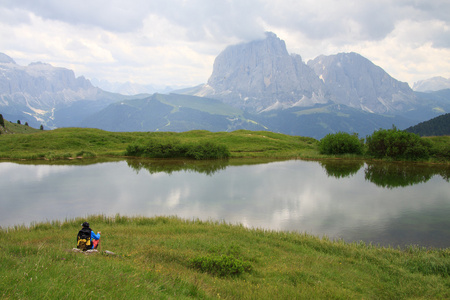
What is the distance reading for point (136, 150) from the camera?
6406cm

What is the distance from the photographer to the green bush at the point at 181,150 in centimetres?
6100

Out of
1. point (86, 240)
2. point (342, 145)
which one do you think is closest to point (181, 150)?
point (342, 145)

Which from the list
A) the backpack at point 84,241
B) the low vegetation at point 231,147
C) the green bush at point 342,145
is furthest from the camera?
the green bush at point 342,145

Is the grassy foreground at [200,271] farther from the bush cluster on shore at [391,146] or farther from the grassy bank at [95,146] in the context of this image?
the grassy bank at [95,146]

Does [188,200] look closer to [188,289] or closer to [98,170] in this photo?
[188,289]

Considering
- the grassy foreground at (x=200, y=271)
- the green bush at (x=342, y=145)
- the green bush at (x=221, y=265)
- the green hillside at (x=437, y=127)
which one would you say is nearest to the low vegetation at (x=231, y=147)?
the green bush at (x=342, y=145)

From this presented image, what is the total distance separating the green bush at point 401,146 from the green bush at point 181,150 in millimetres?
32489

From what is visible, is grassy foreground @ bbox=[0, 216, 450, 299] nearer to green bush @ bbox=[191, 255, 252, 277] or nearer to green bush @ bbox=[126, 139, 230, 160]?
green bush @ bbox=[191, 255, 252, 277]

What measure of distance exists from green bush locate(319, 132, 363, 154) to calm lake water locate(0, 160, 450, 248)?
13.4 m

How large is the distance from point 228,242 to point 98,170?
1419 inches

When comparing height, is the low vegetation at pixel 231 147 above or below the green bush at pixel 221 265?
above

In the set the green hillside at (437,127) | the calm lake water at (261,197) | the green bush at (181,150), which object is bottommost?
the calm lake water at (261,197)

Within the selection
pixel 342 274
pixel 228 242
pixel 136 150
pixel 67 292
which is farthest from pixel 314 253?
pixel 136 150

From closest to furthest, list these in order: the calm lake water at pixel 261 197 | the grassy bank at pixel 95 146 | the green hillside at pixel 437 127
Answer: the calm lake water at pixel 261 197, the grassy bank at pixel 95 146, the green hillside at pixel 437 127
